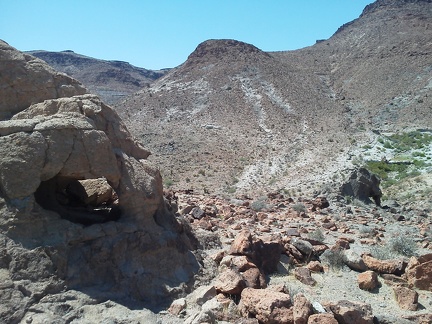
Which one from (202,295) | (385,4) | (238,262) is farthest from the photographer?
(385,4)

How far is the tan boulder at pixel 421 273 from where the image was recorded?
6527 mm

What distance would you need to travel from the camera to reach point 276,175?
24.8 metres

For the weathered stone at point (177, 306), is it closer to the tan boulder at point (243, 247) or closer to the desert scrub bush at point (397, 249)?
the tan boulder at point (243, 247)

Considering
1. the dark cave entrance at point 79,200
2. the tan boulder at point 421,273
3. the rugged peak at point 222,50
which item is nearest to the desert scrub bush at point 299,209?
the tan boulder at point 421,273

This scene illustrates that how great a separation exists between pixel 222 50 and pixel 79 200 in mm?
56195

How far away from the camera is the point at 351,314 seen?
197 inches

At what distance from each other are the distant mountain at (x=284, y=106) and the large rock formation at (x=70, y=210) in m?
13.4

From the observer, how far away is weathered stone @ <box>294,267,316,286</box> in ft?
21.5

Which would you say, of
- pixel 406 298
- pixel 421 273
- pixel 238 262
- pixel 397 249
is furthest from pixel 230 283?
pixel 397 249

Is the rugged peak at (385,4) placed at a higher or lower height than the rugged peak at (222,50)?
higher

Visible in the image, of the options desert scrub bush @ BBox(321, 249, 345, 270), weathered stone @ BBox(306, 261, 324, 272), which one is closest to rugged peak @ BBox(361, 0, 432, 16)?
desert scrub bush @ BBox(321, 249, 345, 270)

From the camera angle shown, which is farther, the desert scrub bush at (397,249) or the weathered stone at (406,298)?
the desert scrub bush at (397,249)

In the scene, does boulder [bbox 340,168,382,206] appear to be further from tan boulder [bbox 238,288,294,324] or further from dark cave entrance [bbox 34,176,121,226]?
tan boulder [bbox 238,288,294,324]

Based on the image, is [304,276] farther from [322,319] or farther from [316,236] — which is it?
[316,236]
